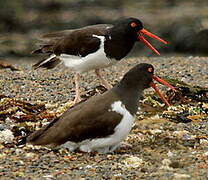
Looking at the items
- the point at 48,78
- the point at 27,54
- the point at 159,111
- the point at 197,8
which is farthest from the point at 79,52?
the point at 197,8

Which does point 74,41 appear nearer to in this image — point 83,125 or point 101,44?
point 101,44

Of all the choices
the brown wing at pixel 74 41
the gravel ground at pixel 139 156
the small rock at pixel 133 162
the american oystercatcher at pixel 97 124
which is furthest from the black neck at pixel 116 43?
the small rock at pixel 133 162

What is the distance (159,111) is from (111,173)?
2652 millimetres

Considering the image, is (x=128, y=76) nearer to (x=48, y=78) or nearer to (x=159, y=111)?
(x=159, y=111)

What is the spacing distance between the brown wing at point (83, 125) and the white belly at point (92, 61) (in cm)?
238

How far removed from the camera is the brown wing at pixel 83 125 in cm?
614

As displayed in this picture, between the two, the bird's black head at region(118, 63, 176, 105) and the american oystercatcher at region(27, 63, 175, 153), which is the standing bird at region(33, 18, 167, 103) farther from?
the american oystercatcher at region(27, 63, 175, 153)

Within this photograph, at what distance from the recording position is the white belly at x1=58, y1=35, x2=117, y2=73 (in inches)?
342

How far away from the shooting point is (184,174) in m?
5.64

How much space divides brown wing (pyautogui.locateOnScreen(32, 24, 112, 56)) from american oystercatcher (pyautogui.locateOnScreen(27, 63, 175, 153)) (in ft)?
7.94

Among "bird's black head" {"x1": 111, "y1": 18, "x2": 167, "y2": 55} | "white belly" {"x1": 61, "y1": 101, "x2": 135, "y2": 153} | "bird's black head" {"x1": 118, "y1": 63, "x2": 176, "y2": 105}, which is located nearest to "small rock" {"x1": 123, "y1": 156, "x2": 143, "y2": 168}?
"white belly" {"x1": 61, "y1": 101, "x2": 135, "y2": 153}

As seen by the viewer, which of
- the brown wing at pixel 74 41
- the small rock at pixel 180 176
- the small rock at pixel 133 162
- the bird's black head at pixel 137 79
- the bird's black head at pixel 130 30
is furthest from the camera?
the brown wing at pixel 74 41

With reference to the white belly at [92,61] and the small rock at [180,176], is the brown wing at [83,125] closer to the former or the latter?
the small rock at [180,176]

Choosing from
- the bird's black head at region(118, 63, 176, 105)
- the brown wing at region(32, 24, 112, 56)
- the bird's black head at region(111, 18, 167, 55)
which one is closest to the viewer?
the bird's black head at region(118, 63, 176, 105)
